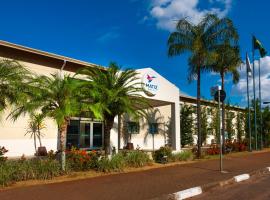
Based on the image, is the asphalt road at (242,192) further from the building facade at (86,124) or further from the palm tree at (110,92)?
the building facade at (86,124)

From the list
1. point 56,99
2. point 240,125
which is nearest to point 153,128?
point 240,125

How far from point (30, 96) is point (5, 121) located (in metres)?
6.24

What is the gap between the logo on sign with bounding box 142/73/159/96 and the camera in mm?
20422

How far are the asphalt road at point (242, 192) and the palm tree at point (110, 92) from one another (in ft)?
17.8

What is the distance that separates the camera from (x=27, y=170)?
1114 cm

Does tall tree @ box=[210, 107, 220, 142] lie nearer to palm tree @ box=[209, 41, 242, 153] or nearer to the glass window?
palm tree @ box=[209, 41, 242, 153]

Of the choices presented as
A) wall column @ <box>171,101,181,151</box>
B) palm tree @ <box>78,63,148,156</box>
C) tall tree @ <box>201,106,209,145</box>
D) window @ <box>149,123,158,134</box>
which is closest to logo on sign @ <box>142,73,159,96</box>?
wall column @ <box>171,101,181,151</box>

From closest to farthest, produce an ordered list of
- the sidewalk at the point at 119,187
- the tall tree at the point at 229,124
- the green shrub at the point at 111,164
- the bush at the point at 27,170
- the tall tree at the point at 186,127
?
1. the sidewalk at the point at 119,187
2. the bush at the point at 27,170
3. the green shrub at the point at 111,164
4. the tall tree at the point at 186,127
5. the tall tree at the point at 229,124

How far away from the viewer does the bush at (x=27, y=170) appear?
10.4 m

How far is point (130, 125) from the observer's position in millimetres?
26172

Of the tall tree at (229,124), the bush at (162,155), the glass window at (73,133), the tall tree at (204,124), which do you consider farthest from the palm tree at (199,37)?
the tall tree at (229,124)

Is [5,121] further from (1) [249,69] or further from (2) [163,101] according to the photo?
(1) [249,69]

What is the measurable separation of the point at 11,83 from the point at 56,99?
1810mm

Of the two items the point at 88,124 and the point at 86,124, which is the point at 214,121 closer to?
the point at 88,124
